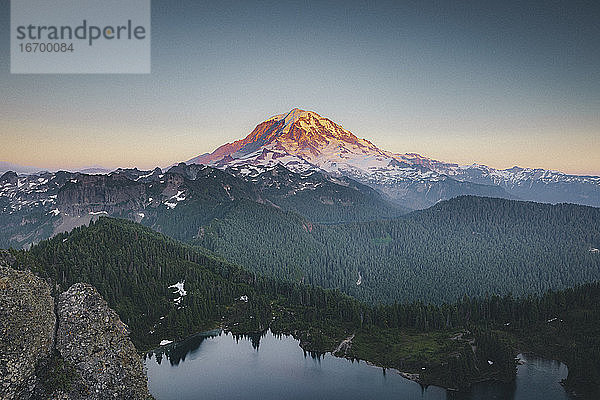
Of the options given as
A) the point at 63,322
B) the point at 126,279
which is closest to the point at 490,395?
the point at 63,322

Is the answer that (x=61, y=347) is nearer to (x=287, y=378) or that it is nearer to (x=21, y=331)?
(x=21, y=331)

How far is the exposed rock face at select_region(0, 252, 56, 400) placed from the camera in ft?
101

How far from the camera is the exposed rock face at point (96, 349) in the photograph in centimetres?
3562

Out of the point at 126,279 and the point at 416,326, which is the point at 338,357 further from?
the point at 126,279

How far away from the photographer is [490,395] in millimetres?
99125

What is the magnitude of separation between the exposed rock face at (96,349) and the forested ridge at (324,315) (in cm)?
9421

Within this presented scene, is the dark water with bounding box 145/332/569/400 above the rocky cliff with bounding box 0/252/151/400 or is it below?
below

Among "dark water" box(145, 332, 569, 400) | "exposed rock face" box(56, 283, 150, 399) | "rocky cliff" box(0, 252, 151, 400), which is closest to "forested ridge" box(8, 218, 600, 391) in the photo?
"dark water" box(145, 332, 569, 400)

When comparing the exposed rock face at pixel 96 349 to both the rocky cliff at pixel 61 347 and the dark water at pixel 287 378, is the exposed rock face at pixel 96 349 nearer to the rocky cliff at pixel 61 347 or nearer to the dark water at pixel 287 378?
the rocky cliff at pixel 61 347

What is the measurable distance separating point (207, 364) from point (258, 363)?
16.0 metres

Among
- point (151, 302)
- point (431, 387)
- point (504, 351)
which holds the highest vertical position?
point (151, 302)

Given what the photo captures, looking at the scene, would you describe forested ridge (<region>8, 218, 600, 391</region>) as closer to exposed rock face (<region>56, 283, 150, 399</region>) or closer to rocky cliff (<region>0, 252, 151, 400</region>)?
exposed rock face (<region>56, 283, 150, 399</region>)

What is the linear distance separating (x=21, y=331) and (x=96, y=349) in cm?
735

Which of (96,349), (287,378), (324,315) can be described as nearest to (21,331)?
(96,349)
